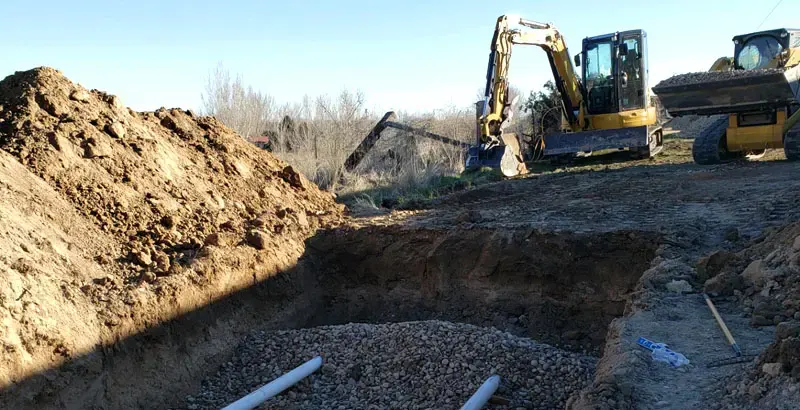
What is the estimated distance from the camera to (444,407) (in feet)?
17.4

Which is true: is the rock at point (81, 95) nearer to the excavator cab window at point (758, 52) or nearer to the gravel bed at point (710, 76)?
the gravel bed at point (710, 76)

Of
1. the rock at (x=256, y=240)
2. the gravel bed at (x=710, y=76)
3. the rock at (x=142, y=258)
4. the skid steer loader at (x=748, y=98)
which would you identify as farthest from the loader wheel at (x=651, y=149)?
the rock at (x=142, y=258)

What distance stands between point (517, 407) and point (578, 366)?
0.79m

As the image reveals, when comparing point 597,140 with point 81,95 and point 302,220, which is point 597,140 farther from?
A: point 81,95

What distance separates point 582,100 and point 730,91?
4.51 metres

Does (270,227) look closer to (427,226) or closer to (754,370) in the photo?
(427,226)

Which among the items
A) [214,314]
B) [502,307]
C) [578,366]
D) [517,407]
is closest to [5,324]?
[214,314]

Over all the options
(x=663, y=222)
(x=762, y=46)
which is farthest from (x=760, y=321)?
(x=762, y=46)

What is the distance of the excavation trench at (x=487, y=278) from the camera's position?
712 cm

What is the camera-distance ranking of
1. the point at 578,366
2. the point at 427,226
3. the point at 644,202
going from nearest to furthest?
the point at 578,366
the point at 427,226
the point at 644,202

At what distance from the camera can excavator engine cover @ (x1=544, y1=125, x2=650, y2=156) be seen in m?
14.5

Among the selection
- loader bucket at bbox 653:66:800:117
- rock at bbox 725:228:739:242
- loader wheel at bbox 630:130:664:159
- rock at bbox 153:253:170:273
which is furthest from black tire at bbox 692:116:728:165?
rock at bbox 153:253:170:273

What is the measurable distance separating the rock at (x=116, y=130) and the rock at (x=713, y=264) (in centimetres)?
650

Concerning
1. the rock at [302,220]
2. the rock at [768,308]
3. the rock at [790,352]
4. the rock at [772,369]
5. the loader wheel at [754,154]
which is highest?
the loader wheel at [754,154]
